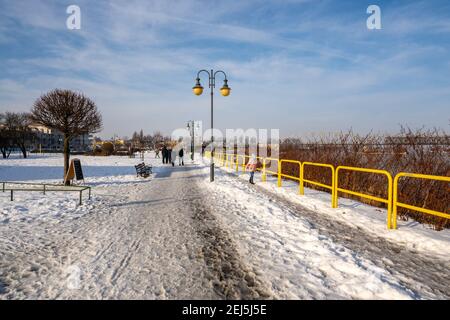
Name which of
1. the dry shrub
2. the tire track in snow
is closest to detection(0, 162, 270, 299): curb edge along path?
the tire track in snow

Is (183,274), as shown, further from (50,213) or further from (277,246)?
(50,213)

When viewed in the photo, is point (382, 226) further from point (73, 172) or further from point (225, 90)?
point (73, 172)

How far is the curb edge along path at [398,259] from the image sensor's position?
3.21m

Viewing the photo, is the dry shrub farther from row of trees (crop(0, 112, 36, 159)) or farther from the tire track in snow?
row of trees (crop(0, 112, 36, 159))

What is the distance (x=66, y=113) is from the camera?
1259 cm

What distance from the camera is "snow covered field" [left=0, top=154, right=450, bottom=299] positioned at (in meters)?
3.15

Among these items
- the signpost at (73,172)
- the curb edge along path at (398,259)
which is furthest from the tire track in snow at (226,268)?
the signpost at (73,172)

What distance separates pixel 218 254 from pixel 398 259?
9.16 feet

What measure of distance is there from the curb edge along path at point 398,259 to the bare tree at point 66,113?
1170 cm

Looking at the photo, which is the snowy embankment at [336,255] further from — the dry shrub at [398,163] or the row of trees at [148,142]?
the row of trees at [148,142]

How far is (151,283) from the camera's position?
3.28 metres

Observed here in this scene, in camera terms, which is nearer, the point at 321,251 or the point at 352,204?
the point at 321,251
